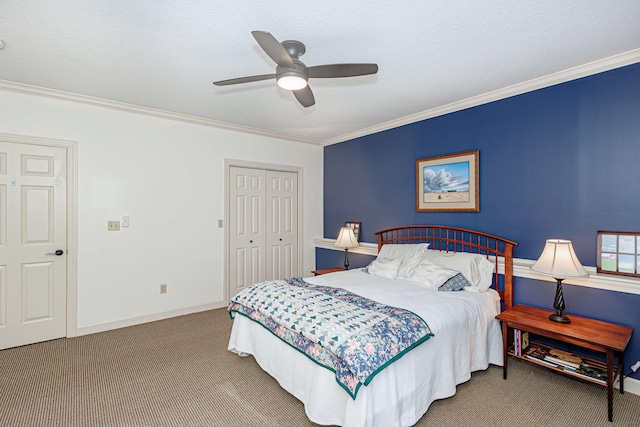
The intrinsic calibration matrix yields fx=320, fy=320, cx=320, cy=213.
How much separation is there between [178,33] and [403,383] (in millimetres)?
2741

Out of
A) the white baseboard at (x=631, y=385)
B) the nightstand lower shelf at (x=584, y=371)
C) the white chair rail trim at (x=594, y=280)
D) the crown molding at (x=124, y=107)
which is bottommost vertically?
the white baseboard at (x=631, y=385)

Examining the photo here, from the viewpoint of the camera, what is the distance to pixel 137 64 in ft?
8.82

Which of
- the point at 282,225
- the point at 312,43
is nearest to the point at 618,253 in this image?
the point at 312,43

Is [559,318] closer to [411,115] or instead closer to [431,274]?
[431,274]

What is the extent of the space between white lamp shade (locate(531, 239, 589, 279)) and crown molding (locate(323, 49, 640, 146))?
57.5 inches

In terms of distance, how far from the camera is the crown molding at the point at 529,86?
A: 2.52 metres

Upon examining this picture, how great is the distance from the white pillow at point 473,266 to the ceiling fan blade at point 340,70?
205cm

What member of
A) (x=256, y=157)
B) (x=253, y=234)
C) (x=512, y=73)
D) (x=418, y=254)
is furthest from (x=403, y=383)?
(x=256, y=157)

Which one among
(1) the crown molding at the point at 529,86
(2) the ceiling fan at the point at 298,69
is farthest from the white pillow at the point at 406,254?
(2) the ceiling fan at the point at 298,69

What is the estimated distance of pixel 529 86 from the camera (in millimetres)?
2998

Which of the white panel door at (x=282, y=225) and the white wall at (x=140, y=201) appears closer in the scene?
the white wall at (x=140, y=201)

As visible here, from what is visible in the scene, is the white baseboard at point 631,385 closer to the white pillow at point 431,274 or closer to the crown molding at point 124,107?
the white pillow at point 431,274

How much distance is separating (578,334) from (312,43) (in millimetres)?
2828

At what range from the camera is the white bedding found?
1.88 metres
